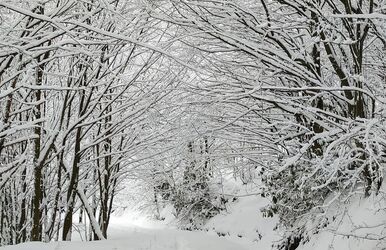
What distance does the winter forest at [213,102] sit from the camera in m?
4.29

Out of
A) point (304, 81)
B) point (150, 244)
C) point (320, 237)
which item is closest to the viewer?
point (320, 237)

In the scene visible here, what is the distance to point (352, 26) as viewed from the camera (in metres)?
5.03

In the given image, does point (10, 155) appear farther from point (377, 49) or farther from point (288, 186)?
point (377, 49)

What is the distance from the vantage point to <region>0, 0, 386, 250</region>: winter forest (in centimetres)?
429

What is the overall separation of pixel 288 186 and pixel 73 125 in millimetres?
3789

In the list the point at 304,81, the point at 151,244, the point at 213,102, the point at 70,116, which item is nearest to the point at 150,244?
the point at 151,244

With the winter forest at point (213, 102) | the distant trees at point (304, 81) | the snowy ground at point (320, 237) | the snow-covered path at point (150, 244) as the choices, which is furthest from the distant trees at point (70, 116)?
the distant trees at point (304, 81)

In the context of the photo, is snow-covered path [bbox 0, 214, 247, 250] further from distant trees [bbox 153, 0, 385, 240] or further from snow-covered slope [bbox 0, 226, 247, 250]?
distant trees [bbox 153, 0, 385, 240]

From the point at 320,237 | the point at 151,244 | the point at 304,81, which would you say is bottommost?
the point at 151,244

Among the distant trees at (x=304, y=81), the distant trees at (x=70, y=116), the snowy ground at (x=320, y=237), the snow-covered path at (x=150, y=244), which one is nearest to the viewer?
the distant trees at (x=304, y=81)

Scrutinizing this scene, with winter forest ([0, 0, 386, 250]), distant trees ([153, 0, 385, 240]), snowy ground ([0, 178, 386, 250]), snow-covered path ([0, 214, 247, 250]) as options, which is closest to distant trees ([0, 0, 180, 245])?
winter forest ([0, 0, 386, 250])

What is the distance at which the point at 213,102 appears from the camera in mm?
5434

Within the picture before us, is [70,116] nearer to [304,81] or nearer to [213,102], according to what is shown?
[213,102]

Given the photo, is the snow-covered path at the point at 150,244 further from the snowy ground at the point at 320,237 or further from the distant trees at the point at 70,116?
the distant trees at the point at 70,116
